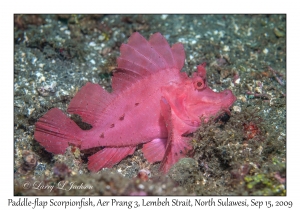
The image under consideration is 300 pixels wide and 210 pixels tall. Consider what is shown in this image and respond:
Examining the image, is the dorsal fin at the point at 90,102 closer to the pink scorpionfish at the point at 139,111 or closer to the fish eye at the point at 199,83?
the pink scorpionfish at the point at 139,111

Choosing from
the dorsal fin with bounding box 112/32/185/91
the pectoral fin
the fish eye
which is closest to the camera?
the pectoral fin

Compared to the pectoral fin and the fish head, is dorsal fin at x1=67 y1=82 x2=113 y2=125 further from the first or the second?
the fish head

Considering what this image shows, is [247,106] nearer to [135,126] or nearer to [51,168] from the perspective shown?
[135,126]

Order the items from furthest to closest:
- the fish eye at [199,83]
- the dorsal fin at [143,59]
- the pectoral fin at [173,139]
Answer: the dorsal fin at [143,59]
the fish eye at [199,83]
the pectoral fin at [173,139]

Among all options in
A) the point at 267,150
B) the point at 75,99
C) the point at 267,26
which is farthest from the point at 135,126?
the point at 267,26

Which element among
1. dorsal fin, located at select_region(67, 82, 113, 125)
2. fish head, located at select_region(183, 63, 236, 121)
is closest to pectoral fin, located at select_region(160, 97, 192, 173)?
fish head, located at select_region(183, 63, 236, 121)

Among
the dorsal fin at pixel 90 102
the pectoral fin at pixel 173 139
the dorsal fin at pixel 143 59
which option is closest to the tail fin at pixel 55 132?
the dorsal fin at pixel 90 102

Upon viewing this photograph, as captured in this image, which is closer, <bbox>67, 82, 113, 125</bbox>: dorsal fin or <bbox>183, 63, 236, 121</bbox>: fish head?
<bbox>183, 63, 236, 121</bbox>: fish head
